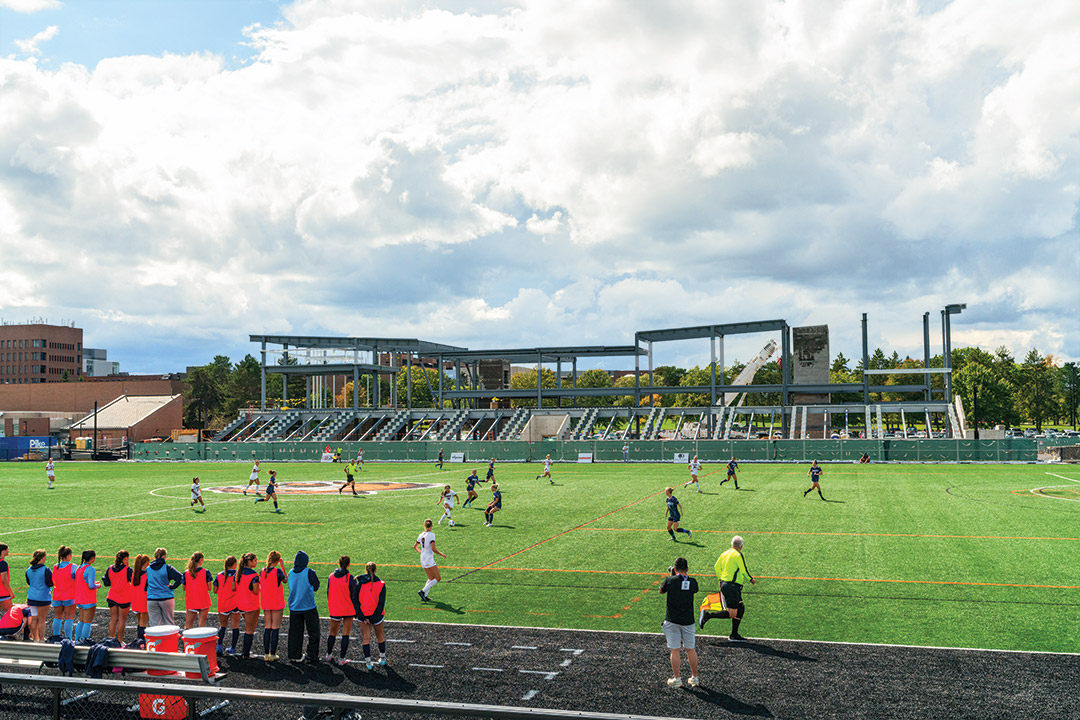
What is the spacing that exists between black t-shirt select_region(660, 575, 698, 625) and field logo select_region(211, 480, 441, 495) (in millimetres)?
30872

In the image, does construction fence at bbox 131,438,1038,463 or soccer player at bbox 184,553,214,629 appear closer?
soccer player at bbox 184,553,214,629

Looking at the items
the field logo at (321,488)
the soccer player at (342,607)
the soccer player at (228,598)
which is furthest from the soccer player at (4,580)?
the field logo at (321,488)

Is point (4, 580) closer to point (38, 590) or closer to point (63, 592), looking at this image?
point (38, 590)

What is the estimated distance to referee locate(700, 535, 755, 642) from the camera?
14000 mm

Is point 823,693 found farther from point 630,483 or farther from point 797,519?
point 630,483

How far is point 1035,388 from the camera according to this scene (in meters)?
133

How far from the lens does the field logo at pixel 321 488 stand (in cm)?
4200

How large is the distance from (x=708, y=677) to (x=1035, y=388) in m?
144

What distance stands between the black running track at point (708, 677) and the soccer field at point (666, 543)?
1124 millimetres

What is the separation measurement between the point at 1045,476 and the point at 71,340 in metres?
200

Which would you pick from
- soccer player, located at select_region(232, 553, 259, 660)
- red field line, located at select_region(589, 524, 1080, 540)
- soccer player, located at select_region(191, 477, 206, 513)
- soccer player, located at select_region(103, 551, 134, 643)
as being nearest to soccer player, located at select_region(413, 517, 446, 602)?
soccer player, located at select_region(232, 553, 259, 660)

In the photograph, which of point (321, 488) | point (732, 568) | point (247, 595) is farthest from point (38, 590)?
point (321, 488)

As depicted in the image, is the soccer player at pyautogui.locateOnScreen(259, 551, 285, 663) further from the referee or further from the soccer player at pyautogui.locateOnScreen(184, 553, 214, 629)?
the referee

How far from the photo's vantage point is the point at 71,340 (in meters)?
190
